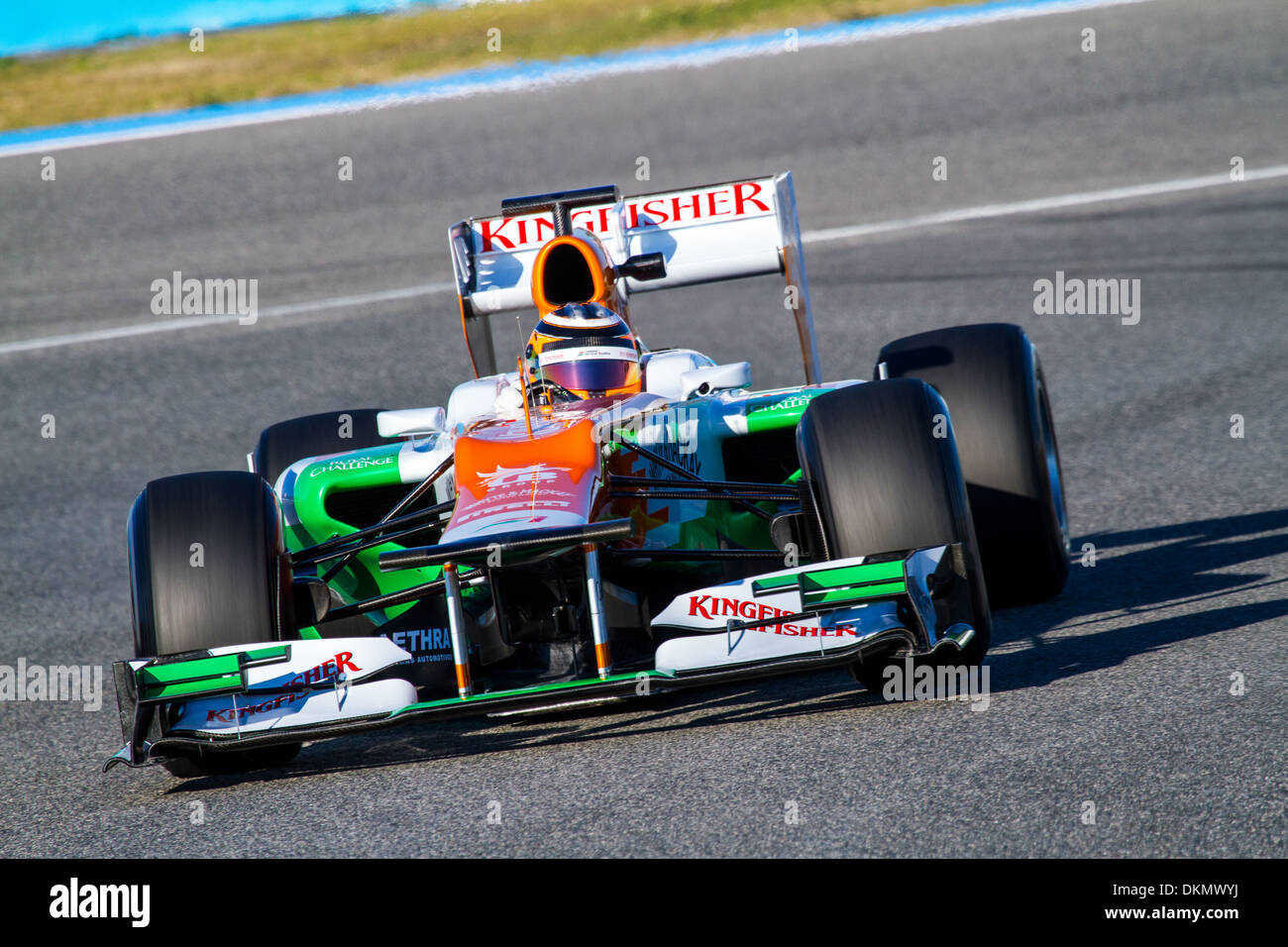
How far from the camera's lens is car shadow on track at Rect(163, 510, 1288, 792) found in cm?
512

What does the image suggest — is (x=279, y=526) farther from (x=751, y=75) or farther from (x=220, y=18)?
(x=220, y=18)

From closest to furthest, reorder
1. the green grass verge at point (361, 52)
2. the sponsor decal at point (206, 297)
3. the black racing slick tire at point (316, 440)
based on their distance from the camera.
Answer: the black racing slick tire at point (316, 440) → the sponsor decal at point (206, 297) → the green grass verge at point (361, 52)

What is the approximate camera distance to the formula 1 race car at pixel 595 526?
461 cm

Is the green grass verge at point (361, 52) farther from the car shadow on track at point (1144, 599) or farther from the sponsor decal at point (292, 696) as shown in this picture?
the sponsor decal at point (292, 696)

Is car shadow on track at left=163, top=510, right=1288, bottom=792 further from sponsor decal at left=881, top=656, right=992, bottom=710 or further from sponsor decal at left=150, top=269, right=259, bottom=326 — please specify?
sponsor decal at left=150, top=269, right=259, bottom=326

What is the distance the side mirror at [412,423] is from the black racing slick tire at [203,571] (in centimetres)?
137

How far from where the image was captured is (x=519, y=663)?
5.32 meters

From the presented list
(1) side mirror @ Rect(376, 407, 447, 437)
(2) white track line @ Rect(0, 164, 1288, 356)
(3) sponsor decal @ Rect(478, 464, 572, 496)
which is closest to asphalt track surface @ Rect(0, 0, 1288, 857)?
(2) white track line @ Rect(0, 164, 1288, 356)

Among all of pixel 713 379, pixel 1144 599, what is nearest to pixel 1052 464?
pixel 1144 599

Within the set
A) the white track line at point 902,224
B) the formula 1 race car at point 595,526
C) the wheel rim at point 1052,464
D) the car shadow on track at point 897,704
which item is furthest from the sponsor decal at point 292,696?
the white track line at point 902,224

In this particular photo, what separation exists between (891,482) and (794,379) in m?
6.55

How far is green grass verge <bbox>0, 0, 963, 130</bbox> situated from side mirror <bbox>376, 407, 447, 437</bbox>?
13894 mm
